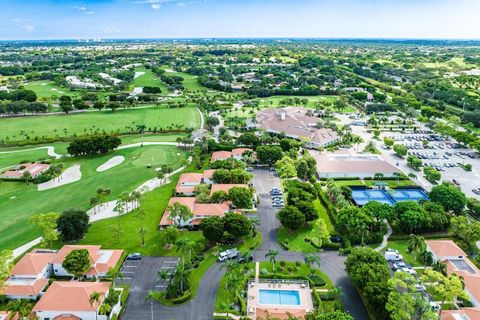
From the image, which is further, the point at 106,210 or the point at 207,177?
the point at 207,177

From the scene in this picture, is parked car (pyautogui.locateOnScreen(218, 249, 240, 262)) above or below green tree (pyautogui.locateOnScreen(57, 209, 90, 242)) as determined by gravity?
below

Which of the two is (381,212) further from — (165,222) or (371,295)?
(165,222)

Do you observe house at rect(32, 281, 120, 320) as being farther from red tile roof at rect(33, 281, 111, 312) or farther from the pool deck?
the pool deck

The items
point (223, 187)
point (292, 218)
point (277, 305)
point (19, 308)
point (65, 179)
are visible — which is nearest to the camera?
point (19, 308)

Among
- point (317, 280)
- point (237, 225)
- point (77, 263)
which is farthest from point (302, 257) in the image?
point (77, 263)

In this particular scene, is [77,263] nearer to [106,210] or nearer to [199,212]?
[106,210]

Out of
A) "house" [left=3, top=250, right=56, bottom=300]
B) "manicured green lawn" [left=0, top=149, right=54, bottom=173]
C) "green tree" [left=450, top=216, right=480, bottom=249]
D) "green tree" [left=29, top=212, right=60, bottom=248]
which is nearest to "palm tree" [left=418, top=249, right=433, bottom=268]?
"green tree" [left=450, top=216, right=480, bottom=249]

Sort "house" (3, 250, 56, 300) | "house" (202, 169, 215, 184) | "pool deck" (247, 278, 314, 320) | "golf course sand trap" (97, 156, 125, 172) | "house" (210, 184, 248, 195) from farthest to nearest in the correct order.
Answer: "golf course sand trap" (97, 156, 125, 172)
"house" (202, 169, 215, 184)
"house" (210, 184, 248, 195)
"house" (3, 250, 56, 300)
"pool deck" (247, 278, 314, 320)
